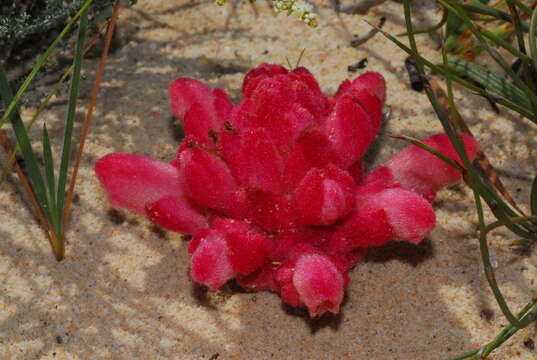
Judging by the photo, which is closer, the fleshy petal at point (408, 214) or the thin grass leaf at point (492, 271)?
the thin grass leaf at point (492, 271)

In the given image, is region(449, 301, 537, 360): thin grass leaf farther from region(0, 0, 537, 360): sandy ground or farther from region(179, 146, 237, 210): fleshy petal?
region(179, 146, 237, 210): fleshy petal

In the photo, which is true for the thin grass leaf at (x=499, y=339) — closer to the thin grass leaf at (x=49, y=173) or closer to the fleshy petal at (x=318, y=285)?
the fleshy petal at (x=318, y=285)

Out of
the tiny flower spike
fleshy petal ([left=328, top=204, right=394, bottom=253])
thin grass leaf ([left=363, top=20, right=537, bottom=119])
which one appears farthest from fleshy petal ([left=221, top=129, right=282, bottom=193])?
thin grass leaf ([left=363, top=20, right=537, bottom=119])

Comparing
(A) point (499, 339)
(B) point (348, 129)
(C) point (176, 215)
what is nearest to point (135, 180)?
(C) point (176, 215)

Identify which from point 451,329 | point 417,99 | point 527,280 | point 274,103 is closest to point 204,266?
point 274,103

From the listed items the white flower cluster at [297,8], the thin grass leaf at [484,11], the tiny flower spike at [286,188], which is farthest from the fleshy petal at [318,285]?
the thin grass leaf at [484,11]

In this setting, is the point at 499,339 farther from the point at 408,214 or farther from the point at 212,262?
the point at 212,262

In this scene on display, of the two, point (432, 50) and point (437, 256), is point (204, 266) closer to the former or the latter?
point (437, 256)
